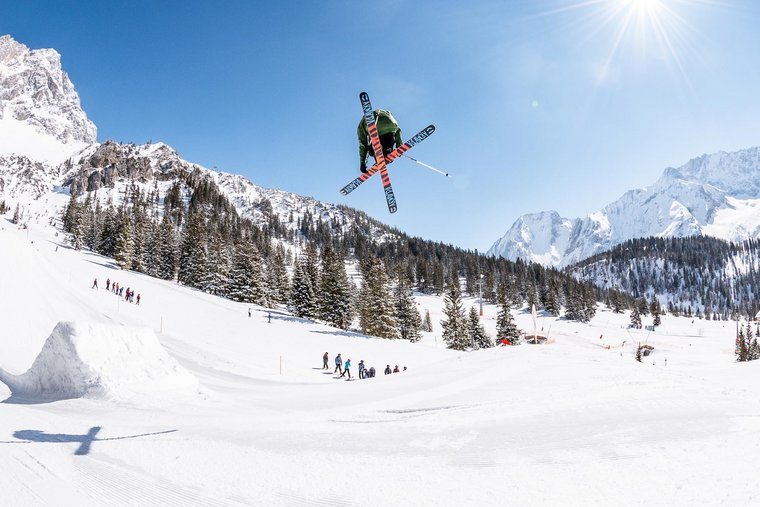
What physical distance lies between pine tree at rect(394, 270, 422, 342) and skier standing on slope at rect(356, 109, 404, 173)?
3935 centimetres

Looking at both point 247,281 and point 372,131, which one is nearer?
point 372,131

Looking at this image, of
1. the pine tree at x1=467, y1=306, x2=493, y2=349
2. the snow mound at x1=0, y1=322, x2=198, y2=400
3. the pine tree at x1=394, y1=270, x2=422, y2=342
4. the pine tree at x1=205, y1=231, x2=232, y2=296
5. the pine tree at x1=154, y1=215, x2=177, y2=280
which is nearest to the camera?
the snow mound at x1=0, y1=322, x2=198, y2=400

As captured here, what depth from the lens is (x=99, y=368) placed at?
1243cm

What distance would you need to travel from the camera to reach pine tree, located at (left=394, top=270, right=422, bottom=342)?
5206 cm

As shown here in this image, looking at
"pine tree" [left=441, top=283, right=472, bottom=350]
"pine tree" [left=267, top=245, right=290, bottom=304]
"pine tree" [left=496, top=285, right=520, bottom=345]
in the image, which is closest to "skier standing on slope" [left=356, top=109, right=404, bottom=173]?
"pine tree" [left=441, top=283, right=472, bottom=350]

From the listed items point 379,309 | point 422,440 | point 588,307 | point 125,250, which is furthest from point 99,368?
point 588,307

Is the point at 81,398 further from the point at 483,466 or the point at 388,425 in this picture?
the point at 483,466

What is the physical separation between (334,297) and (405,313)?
10.2 metres

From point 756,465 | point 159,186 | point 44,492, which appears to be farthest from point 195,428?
point 159,186

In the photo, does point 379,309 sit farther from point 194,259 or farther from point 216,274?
point 194,259

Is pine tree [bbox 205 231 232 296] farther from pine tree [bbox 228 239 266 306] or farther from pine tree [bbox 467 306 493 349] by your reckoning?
pine tree [bbox 467 306 493 349]

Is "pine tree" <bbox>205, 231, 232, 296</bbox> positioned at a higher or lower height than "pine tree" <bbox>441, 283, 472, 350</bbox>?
higher

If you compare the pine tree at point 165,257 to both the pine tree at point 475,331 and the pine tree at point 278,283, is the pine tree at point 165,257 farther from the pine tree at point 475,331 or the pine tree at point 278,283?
the pine tree at point 475,331

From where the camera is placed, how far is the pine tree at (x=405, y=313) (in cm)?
5206
